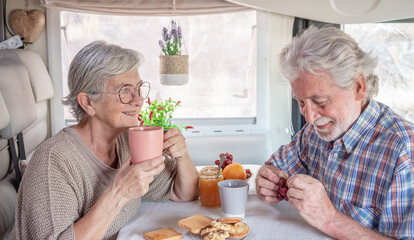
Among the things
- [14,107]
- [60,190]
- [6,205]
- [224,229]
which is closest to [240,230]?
[224,229]

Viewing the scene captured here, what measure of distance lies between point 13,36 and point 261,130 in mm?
2032

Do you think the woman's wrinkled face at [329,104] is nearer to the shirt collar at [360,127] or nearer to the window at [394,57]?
the shirt collar at [360,127]

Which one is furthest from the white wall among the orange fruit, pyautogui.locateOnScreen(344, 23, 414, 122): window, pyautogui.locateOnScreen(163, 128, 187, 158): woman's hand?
pyautogui.locateOnScreen(163, 128, 187, 158): woman's hand

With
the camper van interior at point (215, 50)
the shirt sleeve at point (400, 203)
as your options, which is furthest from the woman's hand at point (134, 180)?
the camper van interior at point (215, 50)

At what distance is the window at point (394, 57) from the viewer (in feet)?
11.1

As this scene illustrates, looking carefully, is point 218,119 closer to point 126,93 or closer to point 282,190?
point 126,93

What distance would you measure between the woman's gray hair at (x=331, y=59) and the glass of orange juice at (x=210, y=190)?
0.45m

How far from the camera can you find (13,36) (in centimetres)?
320

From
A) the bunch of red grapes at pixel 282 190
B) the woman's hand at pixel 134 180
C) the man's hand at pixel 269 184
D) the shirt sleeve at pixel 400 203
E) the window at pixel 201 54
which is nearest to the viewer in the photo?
the shirt sleeve at pixel 400 203

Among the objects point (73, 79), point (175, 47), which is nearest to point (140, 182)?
point (73, 79)

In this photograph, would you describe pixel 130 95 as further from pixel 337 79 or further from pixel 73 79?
pixel 337 79

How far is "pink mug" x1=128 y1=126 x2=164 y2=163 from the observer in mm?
1239

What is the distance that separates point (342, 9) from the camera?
Answer: 10.1 ft

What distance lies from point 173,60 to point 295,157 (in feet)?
5.35
